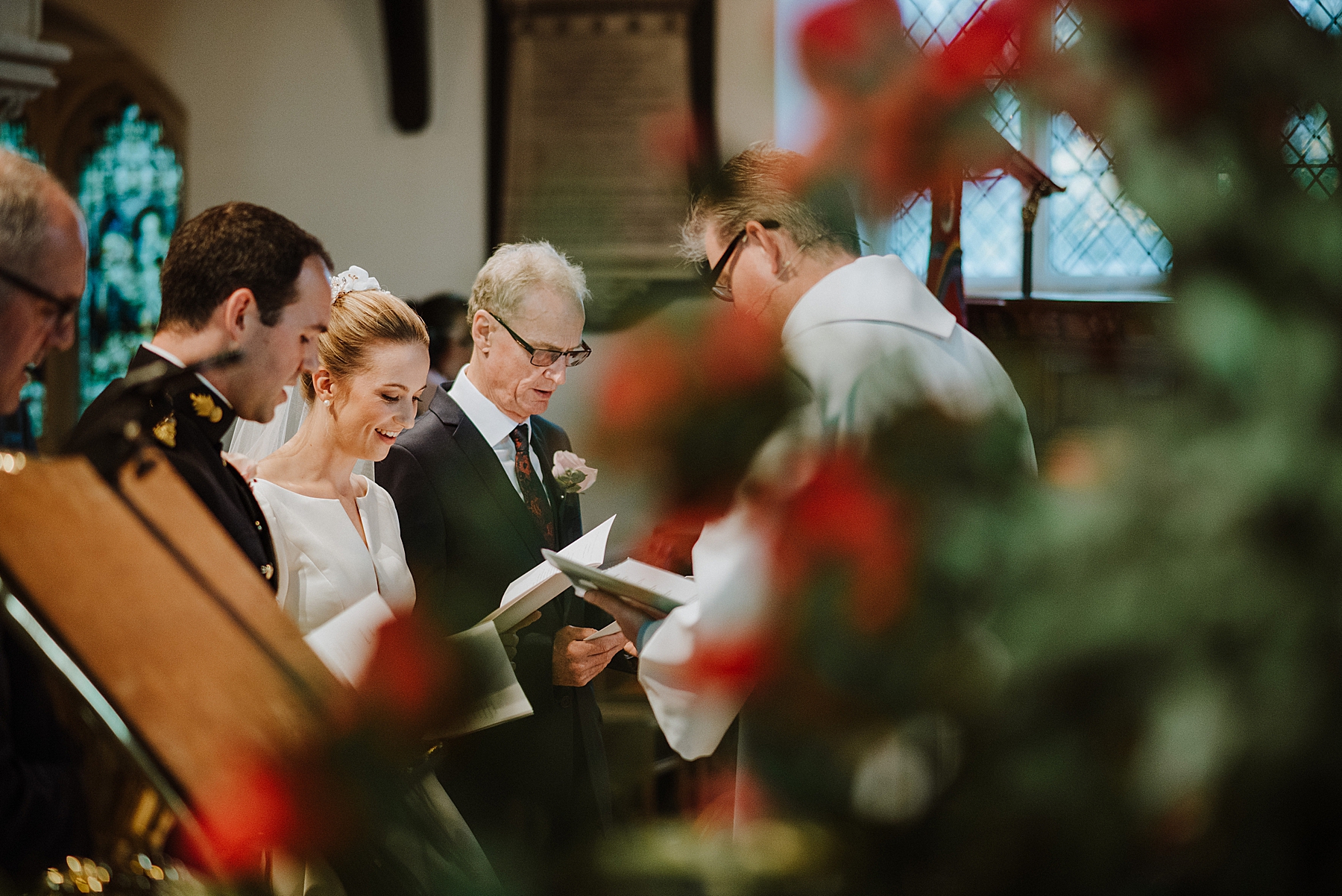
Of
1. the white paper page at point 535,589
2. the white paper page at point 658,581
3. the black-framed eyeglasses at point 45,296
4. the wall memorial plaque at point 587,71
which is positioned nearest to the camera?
the black-framed eyeglasses at point 45,296

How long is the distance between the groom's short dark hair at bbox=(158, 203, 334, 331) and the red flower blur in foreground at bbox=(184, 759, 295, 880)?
1509 mm

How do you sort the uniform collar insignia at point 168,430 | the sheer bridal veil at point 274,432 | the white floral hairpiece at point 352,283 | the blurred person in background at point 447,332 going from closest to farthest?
the uniform collar insignia at point 168,430 < the white floral hairpiece at point 352,283 < the sheer bridal veil at point 274,432 < the blurred person in background at point 447,332

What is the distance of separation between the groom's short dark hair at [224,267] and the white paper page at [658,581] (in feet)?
2.41

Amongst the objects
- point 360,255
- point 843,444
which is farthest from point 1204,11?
point 360,255

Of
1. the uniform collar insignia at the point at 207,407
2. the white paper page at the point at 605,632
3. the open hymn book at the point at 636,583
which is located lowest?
the white paper page at the point at 605,632

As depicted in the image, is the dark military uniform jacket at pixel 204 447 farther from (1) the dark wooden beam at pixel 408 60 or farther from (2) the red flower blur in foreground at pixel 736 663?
(1) the dark wooden beam at pixel 408 60

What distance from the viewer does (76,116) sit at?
257 inches

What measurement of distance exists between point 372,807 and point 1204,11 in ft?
1.31

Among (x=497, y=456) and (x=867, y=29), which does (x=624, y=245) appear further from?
(x=497, y=456)

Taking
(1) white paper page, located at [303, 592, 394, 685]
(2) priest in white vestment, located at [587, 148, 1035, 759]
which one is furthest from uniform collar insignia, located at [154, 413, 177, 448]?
(2) priest in white vestment, located at [587, 148, 1035, 759]

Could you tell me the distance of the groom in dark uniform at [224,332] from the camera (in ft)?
5.88

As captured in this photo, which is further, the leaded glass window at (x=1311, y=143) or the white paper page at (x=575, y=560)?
the white paper page at (x=575, y=560)

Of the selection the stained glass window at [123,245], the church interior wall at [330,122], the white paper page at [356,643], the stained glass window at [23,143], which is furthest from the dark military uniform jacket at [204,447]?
the stained glass window at [23,143]

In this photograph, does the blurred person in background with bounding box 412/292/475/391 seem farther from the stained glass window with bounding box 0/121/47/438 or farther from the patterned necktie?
the stained glass window with bounding box 0/121/47/438
